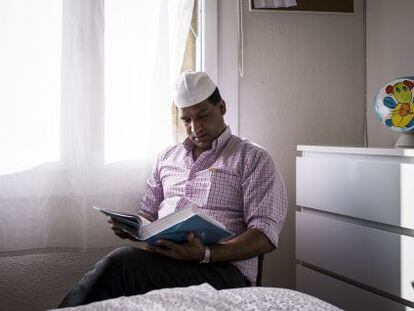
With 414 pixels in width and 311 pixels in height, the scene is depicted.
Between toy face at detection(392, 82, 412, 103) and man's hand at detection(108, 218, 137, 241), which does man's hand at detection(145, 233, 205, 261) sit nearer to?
man's hand at detection(108, 218, 137, 241)

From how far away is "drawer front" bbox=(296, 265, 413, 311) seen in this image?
71.8 inches

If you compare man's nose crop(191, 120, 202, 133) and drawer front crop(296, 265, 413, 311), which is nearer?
drawer front crop(296, 265, 413, 311)

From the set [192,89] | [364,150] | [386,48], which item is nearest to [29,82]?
[192,89]

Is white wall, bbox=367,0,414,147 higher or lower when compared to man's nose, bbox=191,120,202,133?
higher

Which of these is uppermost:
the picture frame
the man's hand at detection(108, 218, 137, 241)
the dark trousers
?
the picture frame

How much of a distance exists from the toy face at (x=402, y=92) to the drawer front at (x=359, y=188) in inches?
11.8

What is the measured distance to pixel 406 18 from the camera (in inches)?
92.9

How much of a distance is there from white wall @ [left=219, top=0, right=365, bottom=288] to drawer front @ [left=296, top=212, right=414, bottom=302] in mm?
398

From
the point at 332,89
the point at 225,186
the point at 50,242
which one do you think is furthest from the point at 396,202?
the point at 50,242

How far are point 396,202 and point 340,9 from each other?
3.81 feet

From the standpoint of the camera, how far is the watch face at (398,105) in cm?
198

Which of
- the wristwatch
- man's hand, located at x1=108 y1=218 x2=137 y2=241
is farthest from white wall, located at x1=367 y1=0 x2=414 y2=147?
man's hand, located at x1=108 y1=218 x2=137 y2=241

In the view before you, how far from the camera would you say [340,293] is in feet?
6.60

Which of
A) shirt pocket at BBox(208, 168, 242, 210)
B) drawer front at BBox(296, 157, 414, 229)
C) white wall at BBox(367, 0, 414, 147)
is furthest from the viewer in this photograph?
white wall at BBox(367, 0, 414, 147)
